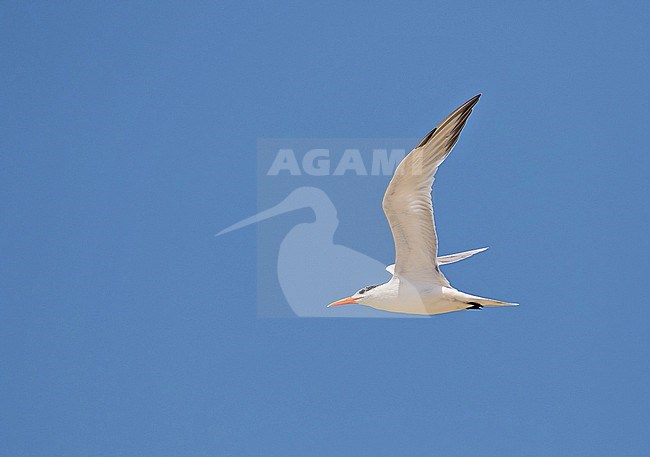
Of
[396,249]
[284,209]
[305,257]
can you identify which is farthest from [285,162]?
[396,249]

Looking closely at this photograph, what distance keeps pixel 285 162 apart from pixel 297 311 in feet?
8.75

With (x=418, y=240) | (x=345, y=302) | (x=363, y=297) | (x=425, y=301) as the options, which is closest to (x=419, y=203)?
(x=418, y=240)

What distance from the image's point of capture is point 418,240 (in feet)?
30.7

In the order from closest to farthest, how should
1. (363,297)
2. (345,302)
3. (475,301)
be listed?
(475,301)
(363,297)
(345,302)

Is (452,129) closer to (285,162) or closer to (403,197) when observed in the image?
(403,197)

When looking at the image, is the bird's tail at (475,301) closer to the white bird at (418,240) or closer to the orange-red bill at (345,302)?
the white bird at (418,240)

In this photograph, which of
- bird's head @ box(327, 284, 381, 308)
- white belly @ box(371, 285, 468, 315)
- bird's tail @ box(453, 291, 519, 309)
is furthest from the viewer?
bird's head @ box(327, 284, 381, 308)

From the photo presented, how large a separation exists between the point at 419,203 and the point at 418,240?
0.37 metres

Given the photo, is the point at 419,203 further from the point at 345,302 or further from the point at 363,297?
the point at 345,302

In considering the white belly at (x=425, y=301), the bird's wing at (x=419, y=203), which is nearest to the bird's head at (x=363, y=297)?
the white belly at (x=425, y=301)

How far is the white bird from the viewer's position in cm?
897

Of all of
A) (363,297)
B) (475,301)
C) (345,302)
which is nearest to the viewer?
(475,301)

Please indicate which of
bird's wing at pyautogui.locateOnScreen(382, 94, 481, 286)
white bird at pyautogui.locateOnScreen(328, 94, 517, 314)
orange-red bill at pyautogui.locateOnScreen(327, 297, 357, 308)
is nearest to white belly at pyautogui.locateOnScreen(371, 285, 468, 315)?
white bird at pyautogui.locateOnScreen(328, 94, 517, 314)

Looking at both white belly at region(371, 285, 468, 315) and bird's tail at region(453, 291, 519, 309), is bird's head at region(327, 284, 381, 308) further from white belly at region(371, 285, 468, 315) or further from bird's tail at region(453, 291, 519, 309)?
bird's tail at region(453, 291, 519, 309)
